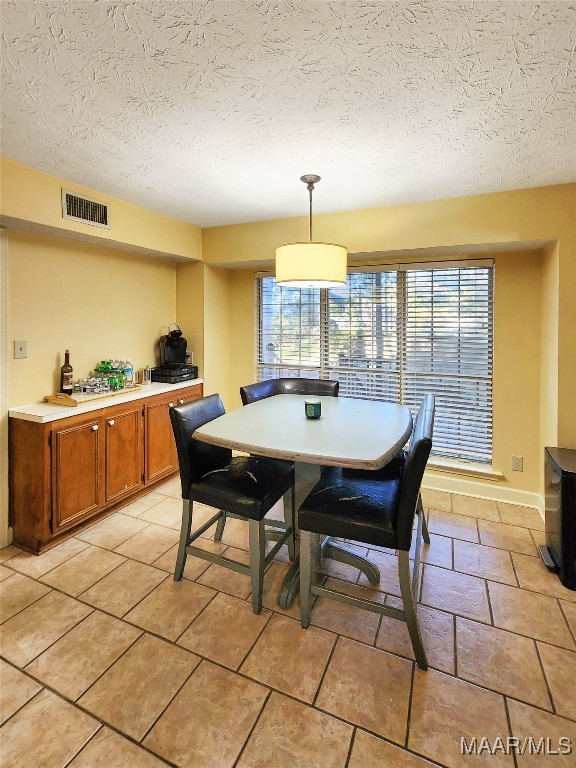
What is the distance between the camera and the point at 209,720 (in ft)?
4.75

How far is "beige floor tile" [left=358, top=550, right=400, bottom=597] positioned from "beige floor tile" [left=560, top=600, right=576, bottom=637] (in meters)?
0.80

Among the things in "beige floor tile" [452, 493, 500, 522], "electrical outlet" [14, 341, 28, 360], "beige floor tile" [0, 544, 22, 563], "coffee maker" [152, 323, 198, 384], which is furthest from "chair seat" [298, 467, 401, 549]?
"electrical outlet" [14, 341, 28, 360]

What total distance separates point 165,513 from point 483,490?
2.60m

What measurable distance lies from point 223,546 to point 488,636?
1550mm

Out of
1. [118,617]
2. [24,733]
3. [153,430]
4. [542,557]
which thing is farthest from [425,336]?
[24,733]

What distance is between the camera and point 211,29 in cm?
128

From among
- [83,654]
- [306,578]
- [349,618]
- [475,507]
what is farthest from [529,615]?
[83,654]

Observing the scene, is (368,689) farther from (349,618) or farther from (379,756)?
(349,618)

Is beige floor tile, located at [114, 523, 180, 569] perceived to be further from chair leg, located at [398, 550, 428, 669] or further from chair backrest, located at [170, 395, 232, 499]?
chair leg, located at [398, 550, 428, 669]

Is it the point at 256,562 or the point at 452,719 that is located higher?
the point at 256,562

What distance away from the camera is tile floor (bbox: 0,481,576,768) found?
1364 mm

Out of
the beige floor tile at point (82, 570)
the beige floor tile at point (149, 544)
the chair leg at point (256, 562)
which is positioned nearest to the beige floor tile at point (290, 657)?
the chair leg at point (256, 562)

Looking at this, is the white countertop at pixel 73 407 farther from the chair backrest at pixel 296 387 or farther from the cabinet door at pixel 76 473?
the chair backrest at pixel 296 387

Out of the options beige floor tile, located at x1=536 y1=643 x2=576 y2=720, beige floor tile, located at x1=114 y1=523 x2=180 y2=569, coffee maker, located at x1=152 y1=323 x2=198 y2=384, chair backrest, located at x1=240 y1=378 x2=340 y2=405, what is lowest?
beige floor tile, located at x1=536 y1=643 x2=576 y2=720
